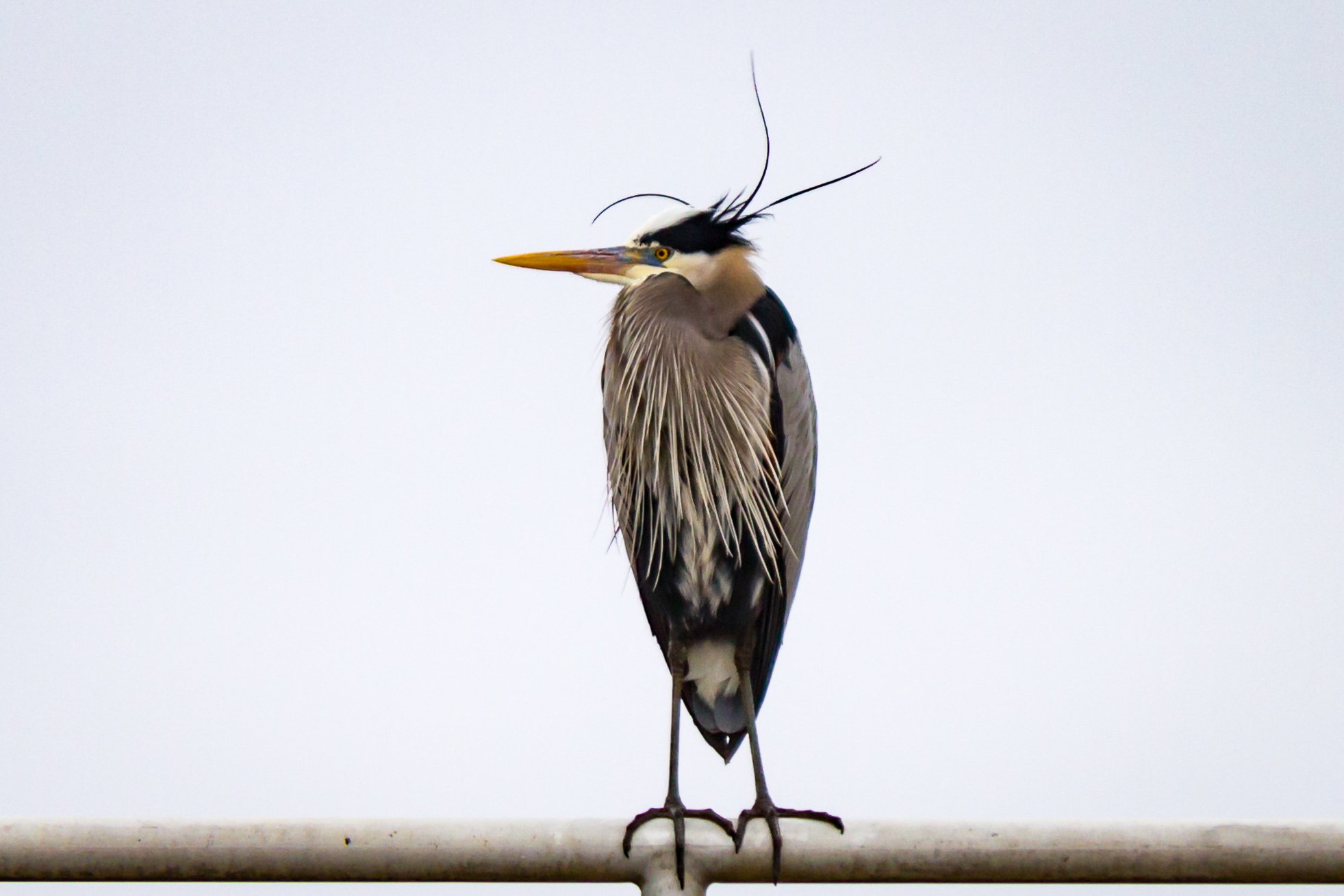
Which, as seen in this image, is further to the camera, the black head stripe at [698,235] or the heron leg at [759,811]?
the black head stripe at [698,235]

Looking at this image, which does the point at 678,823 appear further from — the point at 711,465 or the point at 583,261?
the point at 583,261

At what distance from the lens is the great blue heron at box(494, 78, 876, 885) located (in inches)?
94.6

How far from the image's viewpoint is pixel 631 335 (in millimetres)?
2533

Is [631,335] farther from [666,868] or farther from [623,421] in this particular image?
[666,868]

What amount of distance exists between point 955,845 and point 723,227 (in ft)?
5.37

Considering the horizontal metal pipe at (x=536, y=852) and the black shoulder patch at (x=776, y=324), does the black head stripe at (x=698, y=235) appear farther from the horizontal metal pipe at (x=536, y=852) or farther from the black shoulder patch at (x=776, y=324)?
the horizontal metal pipe at (x=536, y=852)

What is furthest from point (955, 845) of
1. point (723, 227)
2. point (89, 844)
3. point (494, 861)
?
point (723, 227)

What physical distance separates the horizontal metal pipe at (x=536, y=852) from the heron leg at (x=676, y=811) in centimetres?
8

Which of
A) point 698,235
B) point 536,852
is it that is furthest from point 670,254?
point 536,852

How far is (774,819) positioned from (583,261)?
4.64 feet

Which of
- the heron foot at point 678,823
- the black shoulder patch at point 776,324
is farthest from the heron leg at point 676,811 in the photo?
the black shoulder patch at point 776,324

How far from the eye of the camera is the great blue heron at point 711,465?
Result: 2402 millimetres

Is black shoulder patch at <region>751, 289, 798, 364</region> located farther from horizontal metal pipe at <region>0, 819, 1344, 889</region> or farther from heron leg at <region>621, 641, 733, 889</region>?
horizontal metal pipe at <region>0, 819, 1344, 889</region>

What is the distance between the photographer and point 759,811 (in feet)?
6.52
